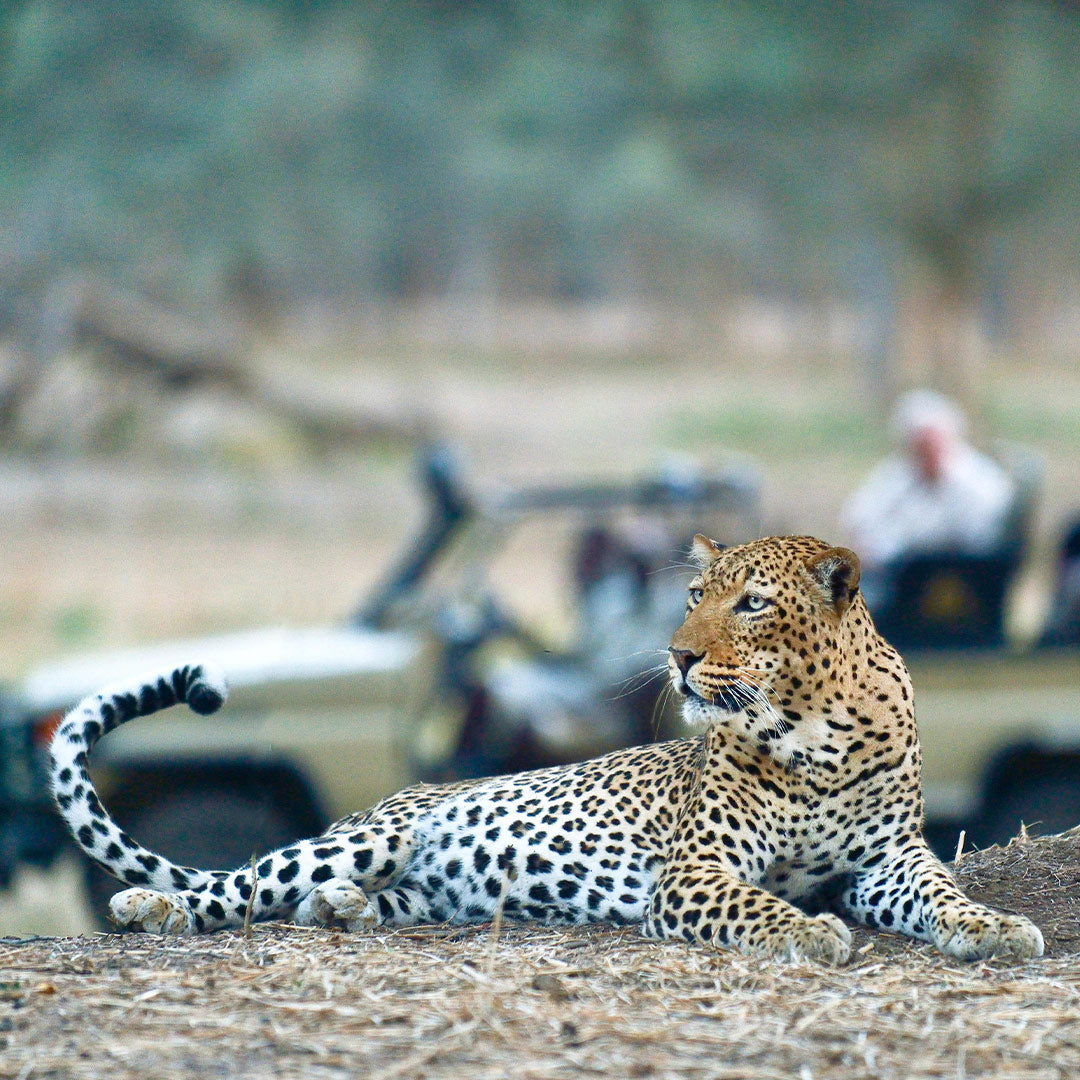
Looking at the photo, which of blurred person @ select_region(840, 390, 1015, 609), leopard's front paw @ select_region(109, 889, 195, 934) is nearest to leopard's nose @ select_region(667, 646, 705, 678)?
leopard's front paw @ select_region(109, 889, 195, 934)

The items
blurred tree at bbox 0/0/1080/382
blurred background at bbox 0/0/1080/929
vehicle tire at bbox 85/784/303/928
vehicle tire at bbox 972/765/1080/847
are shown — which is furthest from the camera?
blurred tree at bbox 0/0/1080/382

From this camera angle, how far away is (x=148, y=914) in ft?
11.7

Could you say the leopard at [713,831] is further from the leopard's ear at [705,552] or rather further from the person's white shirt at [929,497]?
the person's white shirt at [929,497]

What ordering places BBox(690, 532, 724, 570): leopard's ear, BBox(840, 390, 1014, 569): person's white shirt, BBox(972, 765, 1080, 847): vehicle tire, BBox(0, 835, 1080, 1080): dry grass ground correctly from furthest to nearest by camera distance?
BBox(840, 390, 1014, 569): person's white shirt
BBox(972, 765, 1080, 847): vehicle tire
BBox(690, 532, 724, 570): leopard's ear
BBox(0, 835, 1080, 1080): dry grass ground

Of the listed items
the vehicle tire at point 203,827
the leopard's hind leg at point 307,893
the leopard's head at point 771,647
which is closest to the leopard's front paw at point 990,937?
the leopard's head at point 771,647

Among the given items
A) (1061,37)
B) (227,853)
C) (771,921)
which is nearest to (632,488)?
(227,853)

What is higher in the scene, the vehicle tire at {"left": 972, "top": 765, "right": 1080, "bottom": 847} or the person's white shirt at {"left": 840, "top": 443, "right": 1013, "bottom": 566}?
the person's white shirt at {"left": 840, "top": 443, "right": 1013, "bottom": 566}

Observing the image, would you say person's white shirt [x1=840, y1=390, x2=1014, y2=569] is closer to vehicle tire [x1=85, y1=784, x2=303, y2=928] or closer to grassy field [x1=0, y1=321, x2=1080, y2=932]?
vehicle tire [x1=85, y1=784, x2=303, y2=928]

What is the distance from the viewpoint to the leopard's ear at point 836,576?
350cm

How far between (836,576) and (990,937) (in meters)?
0.75

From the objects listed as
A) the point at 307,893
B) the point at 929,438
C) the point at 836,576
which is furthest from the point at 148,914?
the point at 929,438

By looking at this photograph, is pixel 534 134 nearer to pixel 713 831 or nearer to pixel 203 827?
pixel 203 827

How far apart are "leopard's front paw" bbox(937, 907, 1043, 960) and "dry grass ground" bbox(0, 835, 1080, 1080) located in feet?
0.09

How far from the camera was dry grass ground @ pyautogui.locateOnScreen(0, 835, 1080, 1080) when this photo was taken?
2.75 meters
